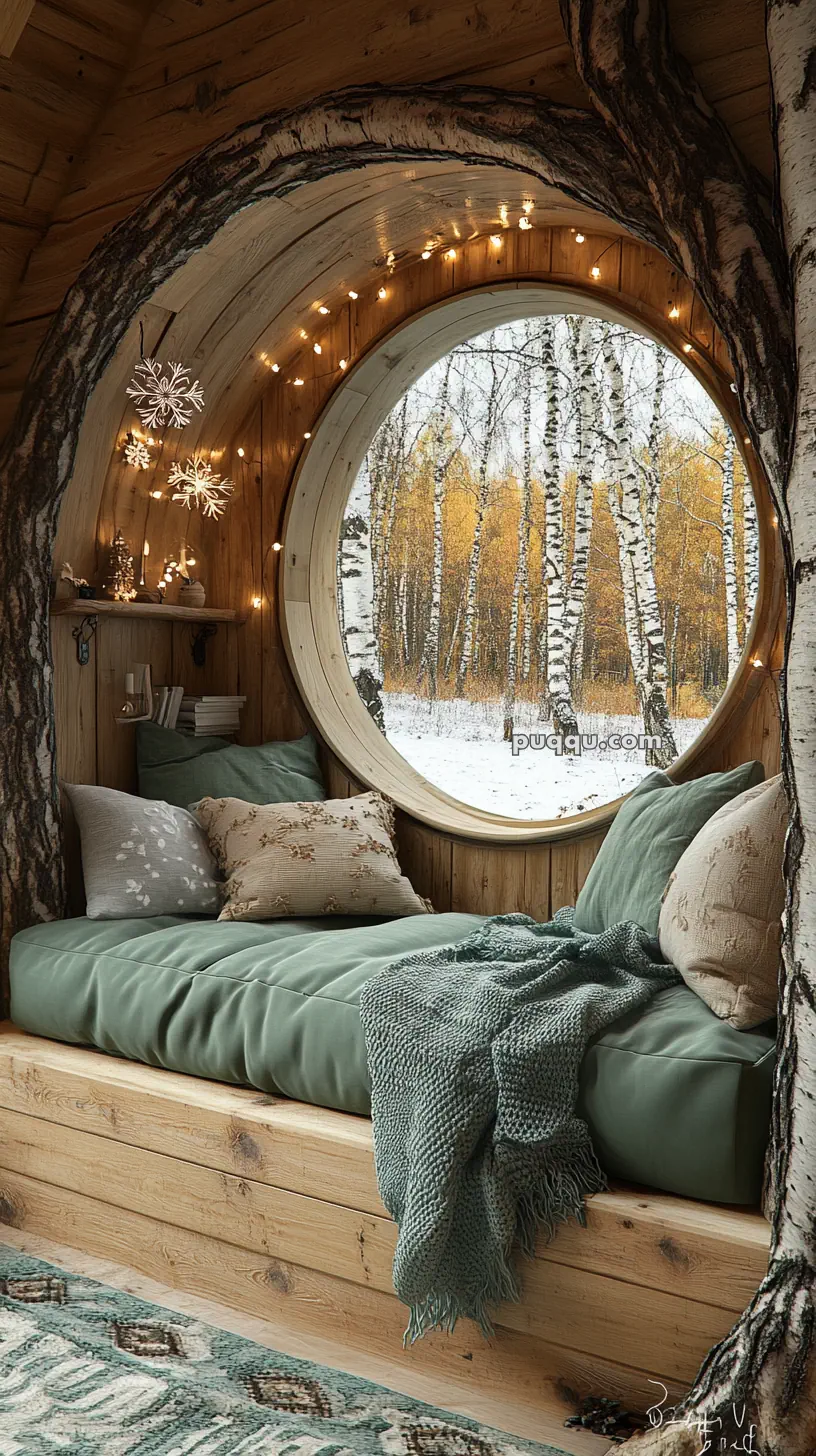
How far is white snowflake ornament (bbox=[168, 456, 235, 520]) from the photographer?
133 inches

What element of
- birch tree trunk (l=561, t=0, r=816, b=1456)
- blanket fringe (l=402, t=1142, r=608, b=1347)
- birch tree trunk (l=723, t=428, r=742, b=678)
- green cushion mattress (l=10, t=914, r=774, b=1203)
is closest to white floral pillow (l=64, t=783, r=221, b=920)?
green cushion mattress (l=10, t=914, r=774, b=1203)

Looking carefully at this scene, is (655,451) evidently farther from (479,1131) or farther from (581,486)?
(479,1131)

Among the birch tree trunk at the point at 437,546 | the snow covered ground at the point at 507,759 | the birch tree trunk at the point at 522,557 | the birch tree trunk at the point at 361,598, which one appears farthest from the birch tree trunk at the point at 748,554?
the birch tree trunk at the point at 361,598

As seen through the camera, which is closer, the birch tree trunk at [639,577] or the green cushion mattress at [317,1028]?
the green cushion mattress at [317,1028]

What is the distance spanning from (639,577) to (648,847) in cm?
204

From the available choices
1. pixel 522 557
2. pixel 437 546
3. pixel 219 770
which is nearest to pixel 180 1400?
pixel 219 770

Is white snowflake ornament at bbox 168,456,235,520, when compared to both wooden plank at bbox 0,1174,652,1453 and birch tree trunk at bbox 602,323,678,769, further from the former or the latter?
wooden plank at bbox 0,1174,652,1453

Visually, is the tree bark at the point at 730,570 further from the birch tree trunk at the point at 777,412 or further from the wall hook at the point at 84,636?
the birch tree trunk at the point at 777,412

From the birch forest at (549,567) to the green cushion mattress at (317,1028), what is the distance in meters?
1.64

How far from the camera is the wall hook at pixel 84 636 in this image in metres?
3.16

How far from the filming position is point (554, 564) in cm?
445

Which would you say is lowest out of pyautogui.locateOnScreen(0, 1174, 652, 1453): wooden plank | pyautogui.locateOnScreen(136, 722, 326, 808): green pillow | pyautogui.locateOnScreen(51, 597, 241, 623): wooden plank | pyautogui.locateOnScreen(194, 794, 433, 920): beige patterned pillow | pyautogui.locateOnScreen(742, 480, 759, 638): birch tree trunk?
pyautogui.locateOnScreen(0, 1174, 652, 1453): wooden plank

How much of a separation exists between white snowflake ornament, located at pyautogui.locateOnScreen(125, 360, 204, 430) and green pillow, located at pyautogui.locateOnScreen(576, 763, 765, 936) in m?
1.70

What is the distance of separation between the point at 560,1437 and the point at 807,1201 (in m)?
0.61
